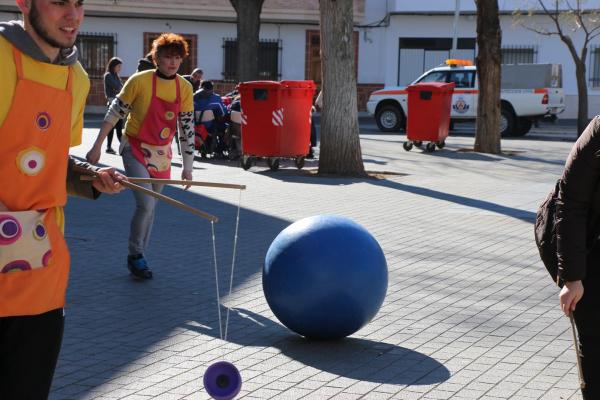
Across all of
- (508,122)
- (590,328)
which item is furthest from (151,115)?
(508,122)

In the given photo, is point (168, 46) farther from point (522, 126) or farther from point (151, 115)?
point (522, 126)

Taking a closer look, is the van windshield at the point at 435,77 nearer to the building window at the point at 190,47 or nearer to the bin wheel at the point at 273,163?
the bin wheel at the point at 273,163

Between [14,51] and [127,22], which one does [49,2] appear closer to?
[14,51]

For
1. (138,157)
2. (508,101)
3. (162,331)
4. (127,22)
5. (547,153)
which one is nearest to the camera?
(162,331)

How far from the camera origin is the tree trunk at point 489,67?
2162 cm

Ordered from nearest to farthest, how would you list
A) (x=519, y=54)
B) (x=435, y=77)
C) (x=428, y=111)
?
(x=428, y=111) < (x=435, y=77) < (x=519, y=54)

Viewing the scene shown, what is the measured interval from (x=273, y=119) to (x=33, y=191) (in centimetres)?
1460

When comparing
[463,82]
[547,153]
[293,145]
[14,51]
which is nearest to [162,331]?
[14,51]

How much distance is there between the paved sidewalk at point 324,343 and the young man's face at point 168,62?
5.39ft

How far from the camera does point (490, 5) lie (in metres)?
21.5

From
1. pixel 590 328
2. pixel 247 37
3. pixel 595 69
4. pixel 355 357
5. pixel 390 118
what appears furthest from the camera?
pixel 595 69

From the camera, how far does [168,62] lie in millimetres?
7922

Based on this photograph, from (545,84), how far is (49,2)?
89.3 ft

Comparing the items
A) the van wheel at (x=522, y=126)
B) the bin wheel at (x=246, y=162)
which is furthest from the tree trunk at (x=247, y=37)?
the bin wheel at (x=246, y=162)
